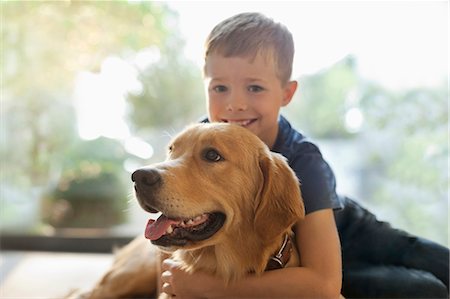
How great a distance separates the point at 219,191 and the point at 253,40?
60 centimetres

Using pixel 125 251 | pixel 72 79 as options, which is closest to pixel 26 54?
pixel 72 79

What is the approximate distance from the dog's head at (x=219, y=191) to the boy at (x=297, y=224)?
0.16 meters

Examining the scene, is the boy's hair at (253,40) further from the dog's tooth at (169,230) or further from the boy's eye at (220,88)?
the dog's tooth at (169,230)

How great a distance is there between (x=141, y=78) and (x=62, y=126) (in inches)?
30.6

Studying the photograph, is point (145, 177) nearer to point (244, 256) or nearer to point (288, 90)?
point (244, 256)

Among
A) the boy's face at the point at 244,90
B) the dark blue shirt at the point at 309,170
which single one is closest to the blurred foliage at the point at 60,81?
the boy's face at the point at 244,90

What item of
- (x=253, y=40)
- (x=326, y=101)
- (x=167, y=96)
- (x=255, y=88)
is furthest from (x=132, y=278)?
(x=326, y=101)

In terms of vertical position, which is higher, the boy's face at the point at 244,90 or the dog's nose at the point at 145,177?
the boy's face at the point at 244,90

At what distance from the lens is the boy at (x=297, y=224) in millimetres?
1633

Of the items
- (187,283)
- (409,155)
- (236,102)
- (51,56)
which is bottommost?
(187,283)

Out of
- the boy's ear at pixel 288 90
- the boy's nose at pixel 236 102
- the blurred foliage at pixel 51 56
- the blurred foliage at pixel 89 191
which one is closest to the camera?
the boy's nose at pixel 236 102

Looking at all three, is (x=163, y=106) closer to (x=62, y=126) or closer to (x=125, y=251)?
(x=62, y=126)

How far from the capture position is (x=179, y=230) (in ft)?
4.91

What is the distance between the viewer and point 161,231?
1.47 m
